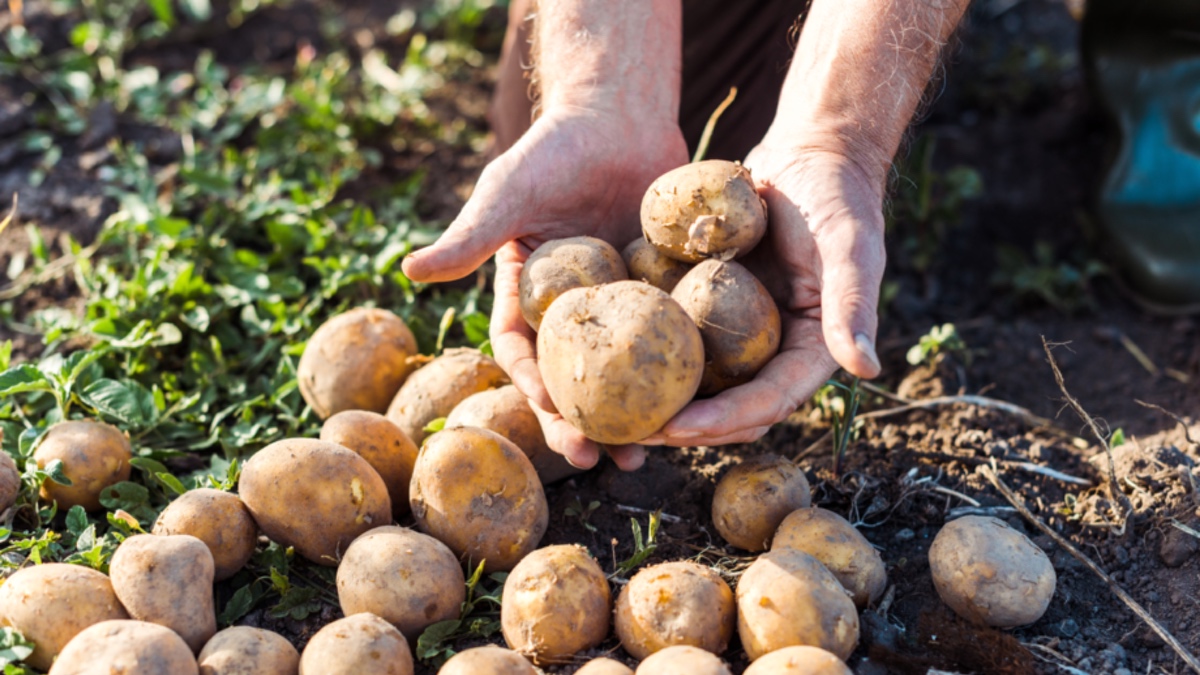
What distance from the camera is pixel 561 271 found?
2227 millimetres

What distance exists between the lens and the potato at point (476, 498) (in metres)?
2.12

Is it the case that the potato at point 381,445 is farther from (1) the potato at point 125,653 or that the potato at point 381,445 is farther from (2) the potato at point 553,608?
(1) the potato at point 125,653

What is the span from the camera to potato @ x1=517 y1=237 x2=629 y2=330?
2.22 metres

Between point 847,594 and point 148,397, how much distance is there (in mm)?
1889

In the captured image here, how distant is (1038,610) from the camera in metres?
2.03

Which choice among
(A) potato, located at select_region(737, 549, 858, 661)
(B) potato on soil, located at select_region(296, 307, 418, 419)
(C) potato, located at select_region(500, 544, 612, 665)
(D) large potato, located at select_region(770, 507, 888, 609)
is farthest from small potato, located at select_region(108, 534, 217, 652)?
(D) large potato, located at select_region(770, 507, 888, 609)

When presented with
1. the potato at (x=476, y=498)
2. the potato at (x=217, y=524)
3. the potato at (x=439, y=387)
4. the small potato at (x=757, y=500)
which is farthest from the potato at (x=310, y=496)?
the small potato at (x=757, y=500)

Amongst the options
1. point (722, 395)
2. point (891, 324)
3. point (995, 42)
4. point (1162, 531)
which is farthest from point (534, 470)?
point (995, 42)

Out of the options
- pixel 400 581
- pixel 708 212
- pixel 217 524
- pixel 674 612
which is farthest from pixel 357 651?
pixel 708 212

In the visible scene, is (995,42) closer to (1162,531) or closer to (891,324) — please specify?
(891,324)

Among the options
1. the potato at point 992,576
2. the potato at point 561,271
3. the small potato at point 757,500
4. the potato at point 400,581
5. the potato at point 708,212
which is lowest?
the potato at point 992,576

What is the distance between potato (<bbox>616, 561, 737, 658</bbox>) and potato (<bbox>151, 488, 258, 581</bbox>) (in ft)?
2.73

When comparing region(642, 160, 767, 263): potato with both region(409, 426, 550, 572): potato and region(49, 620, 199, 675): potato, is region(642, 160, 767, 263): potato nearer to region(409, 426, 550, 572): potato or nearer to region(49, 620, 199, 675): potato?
region(409, 426, 550, 572): potato

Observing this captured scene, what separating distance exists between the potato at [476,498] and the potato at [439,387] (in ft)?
1.11
